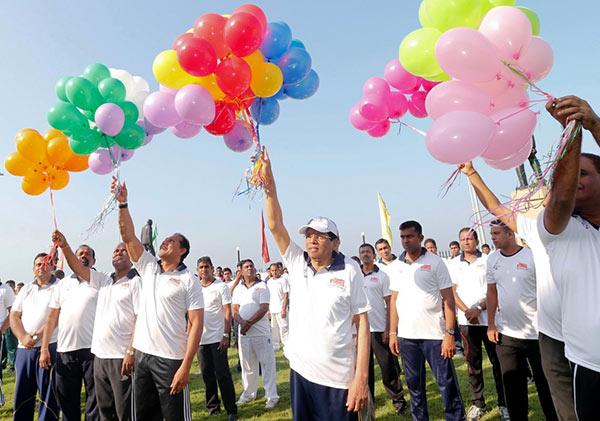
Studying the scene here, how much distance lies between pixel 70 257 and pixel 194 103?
2607 millimetres

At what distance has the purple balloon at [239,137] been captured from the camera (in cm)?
461

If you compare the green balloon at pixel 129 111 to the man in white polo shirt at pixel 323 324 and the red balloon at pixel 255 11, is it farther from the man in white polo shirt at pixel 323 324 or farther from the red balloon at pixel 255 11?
the man in white polo shirt at pixel 323 324

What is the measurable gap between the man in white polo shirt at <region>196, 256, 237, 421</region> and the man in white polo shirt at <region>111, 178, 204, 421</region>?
79.2 inches

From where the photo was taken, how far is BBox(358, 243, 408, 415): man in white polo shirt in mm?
5414

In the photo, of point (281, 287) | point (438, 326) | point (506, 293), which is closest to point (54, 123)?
point (438, 326)

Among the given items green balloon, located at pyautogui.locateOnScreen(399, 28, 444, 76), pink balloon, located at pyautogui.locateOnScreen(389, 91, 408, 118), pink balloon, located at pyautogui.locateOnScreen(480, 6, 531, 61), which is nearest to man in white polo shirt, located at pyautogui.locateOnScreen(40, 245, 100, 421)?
pink balloon, located at pyautogui.locateOnScreen(389, 91, 408, 118)

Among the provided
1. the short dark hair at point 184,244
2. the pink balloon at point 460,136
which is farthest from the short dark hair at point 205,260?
the pink balloon at point 460,136

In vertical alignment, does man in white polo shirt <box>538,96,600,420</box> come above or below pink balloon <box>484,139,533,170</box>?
below

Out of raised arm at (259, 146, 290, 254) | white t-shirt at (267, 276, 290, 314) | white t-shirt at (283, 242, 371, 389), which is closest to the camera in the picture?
white t-shirt at (283, 242, 371, 389)

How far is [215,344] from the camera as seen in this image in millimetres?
6207

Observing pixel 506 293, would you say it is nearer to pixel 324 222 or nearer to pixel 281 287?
pixel 324 222

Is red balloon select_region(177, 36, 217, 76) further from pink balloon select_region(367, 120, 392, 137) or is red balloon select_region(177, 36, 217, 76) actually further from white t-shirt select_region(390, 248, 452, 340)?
white t-shirt select_region(390, 248, 452, 340)

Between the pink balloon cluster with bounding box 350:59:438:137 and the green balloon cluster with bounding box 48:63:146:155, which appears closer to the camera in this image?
the pink balloon cluster with bounding box 350:59:438:137

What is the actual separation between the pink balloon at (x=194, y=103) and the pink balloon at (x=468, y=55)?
220cm
